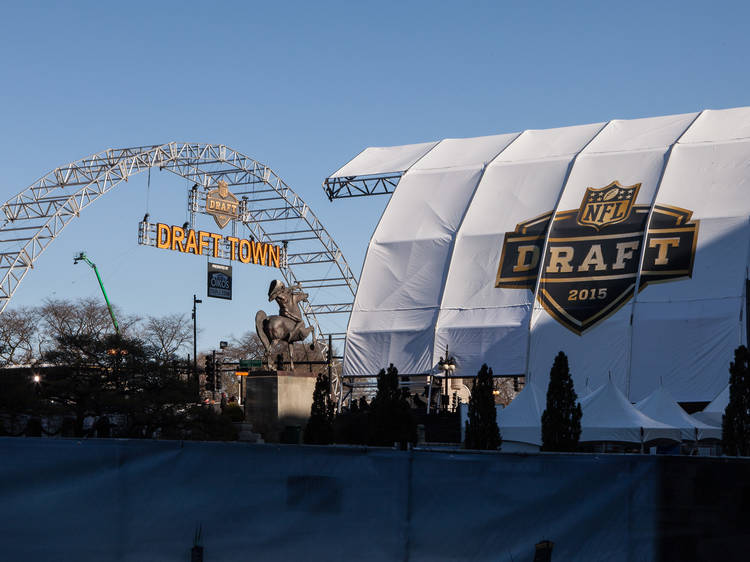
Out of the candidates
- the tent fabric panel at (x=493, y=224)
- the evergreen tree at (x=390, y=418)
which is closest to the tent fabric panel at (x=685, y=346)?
the tent fabric panel at (x=493, y=224)

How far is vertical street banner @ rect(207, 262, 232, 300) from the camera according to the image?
8231 cm

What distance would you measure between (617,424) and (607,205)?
1645cm

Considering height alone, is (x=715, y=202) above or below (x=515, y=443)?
above

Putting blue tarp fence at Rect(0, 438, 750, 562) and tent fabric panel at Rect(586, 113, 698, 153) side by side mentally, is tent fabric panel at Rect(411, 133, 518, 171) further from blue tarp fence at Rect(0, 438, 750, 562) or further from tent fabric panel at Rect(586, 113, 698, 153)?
blue tarp fence at Rect(0, 438, 750, 562)

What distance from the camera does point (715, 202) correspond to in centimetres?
4325

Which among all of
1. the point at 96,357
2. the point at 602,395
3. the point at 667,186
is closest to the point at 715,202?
the point at 667,186

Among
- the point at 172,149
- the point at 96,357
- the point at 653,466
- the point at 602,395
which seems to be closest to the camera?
the point at 653,466

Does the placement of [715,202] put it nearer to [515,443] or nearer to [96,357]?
[515,443]

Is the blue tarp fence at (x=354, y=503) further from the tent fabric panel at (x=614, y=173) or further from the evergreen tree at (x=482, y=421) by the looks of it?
the tent fabric panel at (x=614, y=173)

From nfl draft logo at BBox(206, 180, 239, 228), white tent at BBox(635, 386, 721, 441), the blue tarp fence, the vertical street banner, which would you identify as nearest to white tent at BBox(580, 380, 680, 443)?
white tent at BBox(635, 386, 721, 441)

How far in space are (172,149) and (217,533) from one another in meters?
71.9

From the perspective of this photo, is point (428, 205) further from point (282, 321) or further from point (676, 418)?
point (676, 418)

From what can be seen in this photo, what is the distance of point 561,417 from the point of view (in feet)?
92.5

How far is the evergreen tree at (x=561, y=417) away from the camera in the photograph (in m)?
28.0
